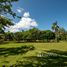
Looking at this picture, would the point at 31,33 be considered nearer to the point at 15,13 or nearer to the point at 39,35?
the point at 39,35

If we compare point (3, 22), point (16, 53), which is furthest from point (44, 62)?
point (16, 53)

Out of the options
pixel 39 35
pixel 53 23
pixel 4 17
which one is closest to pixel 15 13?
pixel 4 17

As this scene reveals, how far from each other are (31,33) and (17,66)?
125 metres

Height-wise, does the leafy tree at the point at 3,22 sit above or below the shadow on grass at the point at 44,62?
above

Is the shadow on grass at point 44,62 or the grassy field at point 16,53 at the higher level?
the grassy field at point 16,53

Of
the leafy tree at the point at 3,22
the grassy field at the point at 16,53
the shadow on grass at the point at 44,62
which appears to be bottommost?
the shadow on grass at the point at 44,62

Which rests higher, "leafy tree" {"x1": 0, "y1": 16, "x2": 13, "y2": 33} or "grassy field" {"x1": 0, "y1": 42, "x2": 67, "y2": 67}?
"leafy tree" {"x1": 0, "y1": 16, "x2": 13, "y2": 33}

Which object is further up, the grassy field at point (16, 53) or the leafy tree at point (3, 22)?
the leafy tree at point (3, 22)

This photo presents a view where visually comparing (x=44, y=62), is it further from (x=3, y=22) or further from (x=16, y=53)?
(x=16, y=53)

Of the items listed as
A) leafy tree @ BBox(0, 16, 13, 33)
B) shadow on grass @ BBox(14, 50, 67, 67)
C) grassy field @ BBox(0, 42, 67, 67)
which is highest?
leafy tree @ BBox(0, 16, 13, 33)

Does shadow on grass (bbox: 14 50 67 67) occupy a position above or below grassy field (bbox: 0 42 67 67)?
below

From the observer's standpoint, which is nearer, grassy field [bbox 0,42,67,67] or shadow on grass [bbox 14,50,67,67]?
shadow on grass [bbox 14,50,67,67]

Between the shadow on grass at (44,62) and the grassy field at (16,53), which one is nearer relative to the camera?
the shadow on grass at (44,62)

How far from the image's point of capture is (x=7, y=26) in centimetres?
2370
